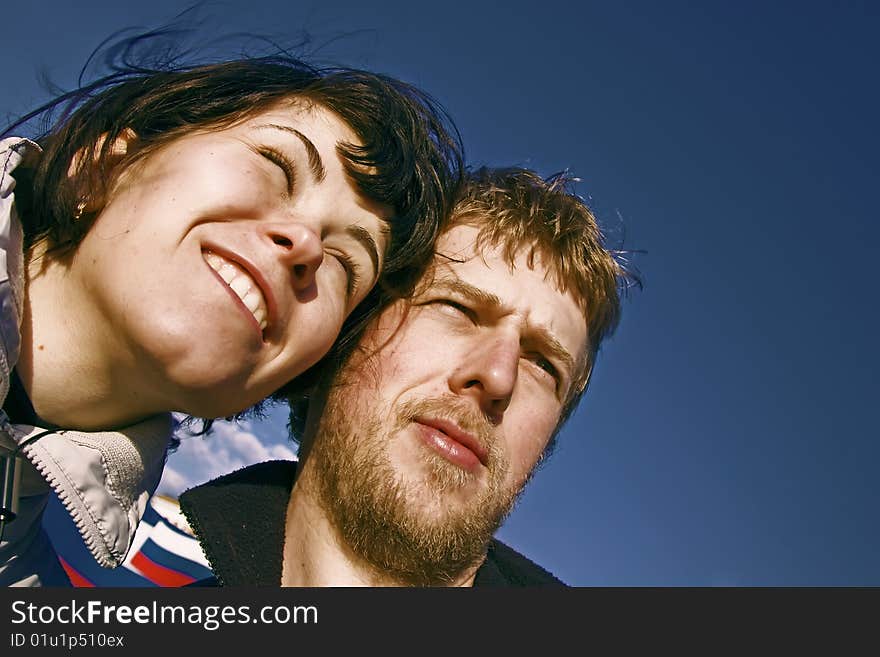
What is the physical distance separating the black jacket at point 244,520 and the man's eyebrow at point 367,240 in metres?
0.87

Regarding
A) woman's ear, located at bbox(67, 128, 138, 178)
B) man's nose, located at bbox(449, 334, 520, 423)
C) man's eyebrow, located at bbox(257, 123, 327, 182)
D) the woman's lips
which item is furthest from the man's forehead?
woman's ear, located at bbox(67, 128, 138, 178)

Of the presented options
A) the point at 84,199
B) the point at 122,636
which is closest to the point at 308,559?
the point at 122,636

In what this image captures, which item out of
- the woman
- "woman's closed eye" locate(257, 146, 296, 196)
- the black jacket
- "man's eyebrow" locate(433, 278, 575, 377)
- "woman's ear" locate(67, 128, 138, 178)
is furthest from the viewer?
"man's eyebrow" locate(433, 278, 575, 377)

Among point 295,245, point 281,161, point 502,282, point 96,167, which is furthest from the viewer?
point 502,282

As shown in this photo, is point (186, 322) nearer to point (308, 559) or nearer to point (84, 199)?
point (84, 199)

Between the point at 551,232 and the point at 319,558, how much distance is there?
4.52ft

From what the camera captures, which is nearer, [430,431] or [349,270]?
[349,270]

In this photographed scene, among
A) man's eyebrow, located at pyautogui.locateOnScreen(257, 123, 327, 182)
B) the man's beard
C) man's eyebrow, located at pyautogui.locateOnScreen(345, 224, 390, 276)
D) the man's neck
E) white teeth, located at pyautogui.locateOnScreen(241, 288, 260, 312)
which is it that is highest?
man's eyebrow, located at pyautogui.locateOnScreen(257, 123, 327, 182)

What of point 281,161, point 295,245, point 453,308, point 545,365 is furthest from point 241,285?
point 545,365

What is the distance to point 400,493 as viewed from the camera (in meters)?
2.14

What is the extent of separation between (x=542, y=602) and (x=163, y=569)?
489 centimetres

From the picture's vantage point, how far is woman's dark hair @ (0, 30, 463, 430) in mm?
1898

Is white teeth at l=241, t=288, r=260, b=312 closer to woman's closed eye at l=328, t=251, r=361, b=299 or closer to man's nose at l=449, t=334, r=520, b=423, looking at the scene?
woman's closed eye at l=328, t=251, r=361, b=299

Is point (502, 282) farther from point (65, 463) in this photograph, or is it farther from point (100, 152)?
point (65, 463)
